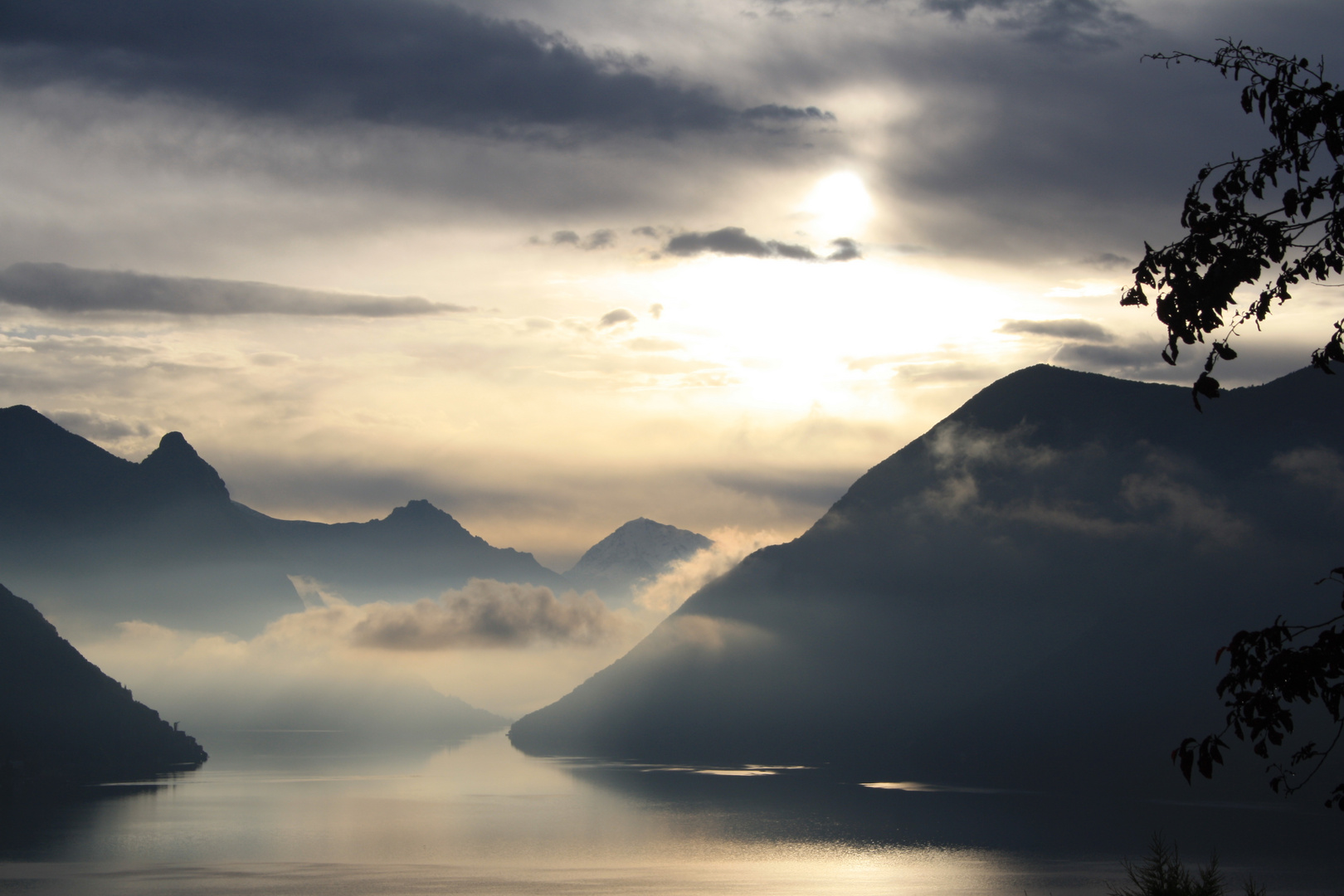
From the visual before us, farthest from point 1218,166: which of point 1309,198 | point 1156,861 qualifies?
point 1156,861

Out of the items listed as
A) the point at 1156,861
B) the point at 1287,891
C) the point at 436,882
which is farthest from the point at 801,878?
the point at 1156,861

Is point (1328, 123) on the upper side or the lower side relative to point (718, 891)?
upper

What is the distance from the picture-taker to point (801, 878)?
635 ft

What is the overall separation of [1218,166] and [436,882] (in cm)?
18767

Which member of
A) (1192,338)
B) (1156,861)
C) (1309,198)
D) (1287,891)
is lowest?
(1287,891)

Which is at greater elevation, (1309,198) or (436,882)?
(1309,198)

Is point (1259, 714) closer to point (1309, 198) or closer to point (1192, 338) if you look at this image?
point (1192, 338)

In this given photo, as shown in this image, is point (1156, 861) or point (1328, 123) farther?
point (1156, 861)

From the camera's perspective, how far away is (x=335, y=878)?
187 meters

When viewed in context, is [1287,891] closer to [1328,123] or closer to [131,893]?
[131,893]

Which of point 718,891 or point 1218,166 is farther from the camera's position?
point 718,891

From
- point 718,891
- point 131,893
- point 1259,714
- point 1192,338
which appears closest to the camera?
point 1259,714

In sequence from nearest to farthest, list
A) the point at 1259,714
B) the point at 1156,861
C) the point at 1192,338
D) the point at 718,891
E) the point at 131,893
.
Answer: the point at 1259,714 < the point at 1192,338 < the point at 1156,861 < the point at 131,893 < the point at 718,891

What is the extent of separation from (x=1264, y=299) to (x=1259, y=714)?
304 inches
